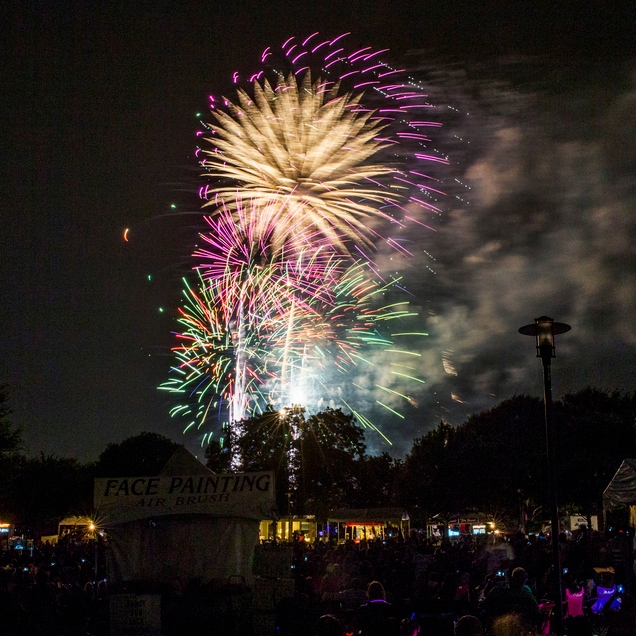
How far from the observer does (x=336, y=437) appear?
144ft

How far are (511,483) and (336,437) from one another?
1359 centimetres

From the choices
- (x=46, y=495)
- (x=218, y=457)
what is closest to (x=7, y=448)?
(x=218, y=457)

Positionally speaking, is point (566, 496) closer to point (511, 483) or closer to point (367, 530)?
point (511, 483)

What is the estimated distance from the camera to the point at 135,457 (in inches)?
2950

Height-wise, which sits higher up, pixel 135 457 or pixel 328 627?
pixel 135 457

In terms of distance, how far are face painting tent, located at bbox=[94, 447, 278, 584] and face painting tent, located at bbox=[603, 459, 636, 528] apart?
308 inches

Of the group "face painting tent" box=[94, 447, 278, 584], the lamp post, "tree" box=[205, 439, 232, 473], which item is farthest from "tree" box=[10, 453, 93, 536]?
the lamp post

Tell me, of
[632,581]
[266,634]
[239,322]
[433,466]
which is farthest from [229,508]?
[433,466]

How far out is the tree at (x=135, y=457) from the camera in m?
73.9

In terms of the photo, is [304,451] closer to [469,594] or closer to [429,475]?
[429,475]

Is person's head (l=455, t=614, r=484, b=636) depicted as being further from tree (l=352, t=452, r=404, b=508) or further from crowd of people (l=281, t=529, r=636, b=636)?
tree (l=352, t=452, r=404, b=508)

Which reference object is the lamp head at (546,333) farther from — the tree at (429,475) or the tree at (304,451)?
the tree at (429,475)

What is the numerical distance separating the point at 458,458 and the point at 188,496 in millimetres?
41651

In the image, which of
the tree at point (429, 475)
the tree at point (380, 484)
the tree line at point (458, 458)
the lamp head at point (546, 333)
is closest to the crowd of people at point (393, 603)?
the lamp head at point (546, 333)
